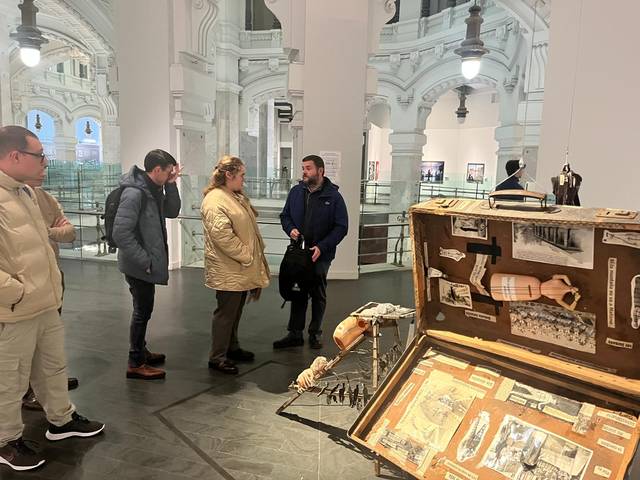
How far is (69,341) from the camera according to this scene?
4441 mm

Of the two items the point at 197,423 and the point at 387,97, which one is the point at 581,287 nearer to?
the point at 197,423

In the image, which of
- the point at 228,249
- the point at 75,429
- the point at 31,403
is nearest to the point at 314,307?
the point at 228,249

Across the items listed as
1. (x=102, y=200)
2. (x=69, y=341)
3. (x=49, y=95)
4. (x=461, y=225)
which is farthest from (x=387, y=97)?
(x=49, y=95)

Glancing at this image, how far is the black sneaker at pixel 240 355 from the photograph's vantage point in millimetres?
4129

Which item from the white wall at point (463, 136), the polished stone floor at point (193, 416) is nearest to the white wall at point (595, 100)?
the polished stone floor at point (193, 416)

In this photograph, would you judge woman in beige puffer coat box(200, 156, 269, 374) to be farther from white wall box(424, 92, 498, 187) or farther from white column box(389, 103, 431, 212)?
white wall box(424, 92, 498, 187)

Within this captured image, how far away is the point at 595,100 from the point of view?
529 cm

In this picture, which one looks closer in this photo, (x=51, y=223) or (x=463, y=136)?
(x=51, y=223)

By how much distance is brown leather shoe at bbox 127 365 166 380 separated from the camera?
12.1 ft

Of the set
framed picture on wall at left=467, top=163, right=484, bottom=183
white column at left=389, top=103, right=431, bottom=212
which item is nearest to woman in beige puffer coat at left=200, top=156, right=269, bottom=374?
white column at left=389, top=103, right=431, bottom=212

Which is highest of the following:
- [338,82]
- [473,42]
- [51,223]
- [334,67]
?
[473,42]

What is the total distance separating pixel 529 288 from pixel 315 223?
2.71m

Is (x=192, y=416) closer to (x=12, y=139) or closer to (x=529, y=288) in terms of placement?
(x=12, y=139)

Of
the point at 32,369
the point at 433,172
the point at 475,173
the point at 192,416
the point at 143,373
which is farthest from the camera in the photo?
the point at 433,172
